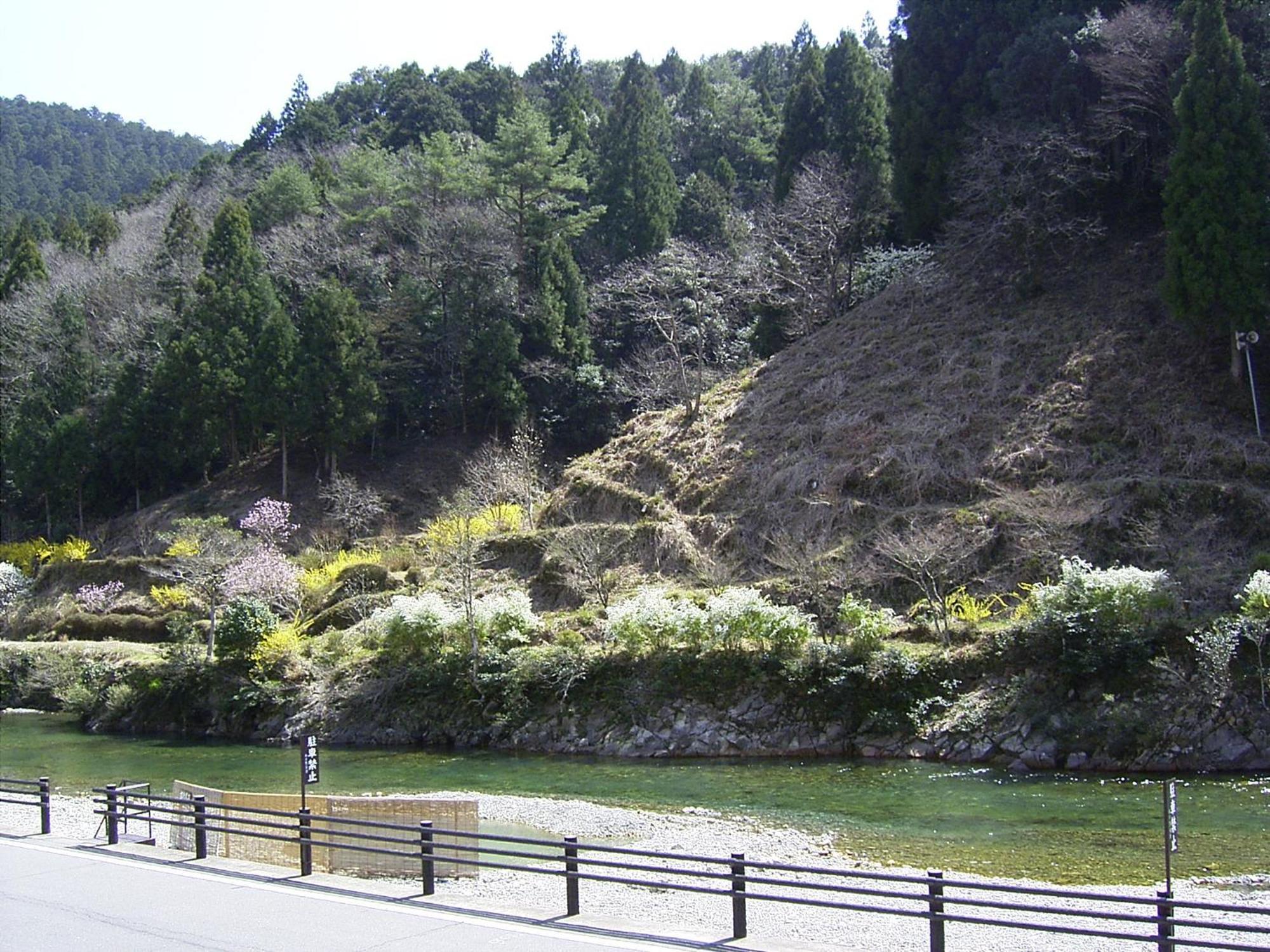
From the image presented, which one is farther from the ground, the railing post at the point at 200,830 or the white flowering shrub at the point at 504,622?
the white flowering shrub at the point at 504,622

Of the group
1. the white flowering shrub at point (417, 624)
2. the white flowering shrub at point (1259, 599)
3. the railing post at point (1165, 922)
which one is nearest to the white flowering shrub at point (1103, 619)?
the white flowering shrub at point (1259, 599)

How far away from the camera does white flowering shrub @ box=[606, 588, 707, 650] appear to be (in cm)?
2722

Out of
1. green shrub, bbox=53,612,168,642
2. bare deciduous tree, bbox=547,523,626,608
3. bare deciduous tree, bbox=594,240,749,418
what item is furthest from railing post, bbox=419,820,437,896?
green shrub, bbox=53,612,168,642

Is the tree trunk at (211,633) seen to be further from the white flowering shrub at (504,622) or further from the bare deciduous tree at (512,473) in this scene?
the bare deciduous tree at (512,473)

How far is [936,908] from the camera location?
9.39 m

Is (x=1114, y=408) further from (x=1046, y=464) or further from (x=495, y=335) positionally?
(x=495, y=335)

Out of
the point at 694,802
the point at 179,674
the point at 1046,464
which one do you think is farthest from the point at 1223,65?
the point at 179,674

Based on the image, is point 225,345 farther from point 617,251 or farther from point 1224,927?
point 1224,927

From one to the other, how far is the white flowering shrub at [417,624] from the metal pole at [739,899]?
2055 cm

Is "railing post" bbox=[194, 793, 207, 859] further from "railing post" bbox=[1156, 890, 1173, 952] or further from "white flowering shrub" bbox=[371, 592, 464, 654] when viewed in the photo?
"white flowering shrub" bbox=[371, 592, 464, 654]

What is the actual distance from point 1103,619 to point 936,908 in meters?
15.5

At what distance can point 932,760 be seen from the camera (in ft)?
76.3

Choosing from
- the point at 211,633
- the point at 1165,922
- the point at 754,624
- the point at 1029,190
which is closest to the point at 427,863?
the point at 1165,922

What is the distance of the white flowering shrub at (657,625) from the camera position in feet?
89.3
